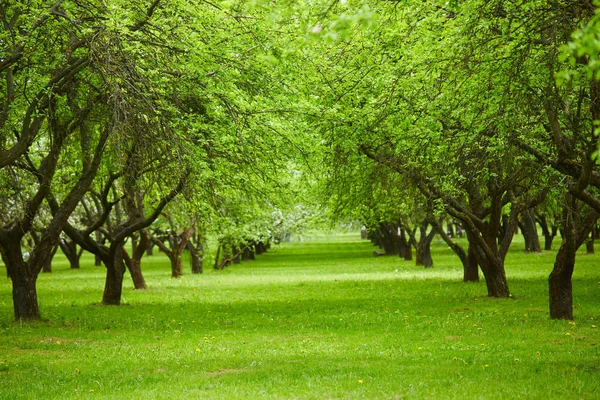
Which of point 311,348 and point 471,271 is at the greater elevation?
point 471,271

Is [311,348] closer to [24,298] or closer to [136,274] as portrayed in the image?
[24,298]

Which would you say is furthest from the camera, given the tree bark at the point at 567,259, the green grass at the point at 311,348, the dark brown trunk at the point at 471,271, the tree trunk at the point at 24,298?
the dark brown trunk at the point at 471,271

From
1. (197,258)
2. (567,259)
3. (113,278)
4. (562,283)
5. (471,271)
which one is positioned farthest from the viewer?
(197,258)

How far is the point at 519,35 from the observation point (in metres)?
11.7

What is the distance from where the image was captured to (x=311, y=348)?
1494 cm

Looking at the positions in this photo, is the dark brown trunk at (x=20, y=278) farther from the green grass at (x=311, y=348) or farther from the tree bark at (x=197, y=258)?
the tree bark at (x=197, y=258)

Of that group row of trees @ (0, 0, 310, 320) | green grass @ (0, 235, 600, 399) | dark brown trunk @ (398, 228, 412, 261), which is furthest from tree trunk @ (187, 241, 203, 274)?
row of trees @ (0, 0, 310, 320)

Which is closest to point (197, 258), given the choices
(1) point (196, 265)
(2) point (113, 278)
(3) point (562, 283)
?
(1) point (196, 265)

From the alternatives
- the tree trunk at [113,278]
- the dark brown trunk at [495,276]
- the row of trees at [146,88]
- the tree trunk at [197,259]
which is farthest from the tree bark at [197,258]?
the row of trees at [146,88]

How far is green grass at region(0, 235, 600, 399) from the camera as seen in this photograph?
10938mm

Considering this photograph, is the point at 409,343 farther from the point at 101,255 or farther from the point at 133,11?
the point at 101,255

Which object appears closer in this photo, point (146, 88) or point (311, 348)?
point (146, 88)

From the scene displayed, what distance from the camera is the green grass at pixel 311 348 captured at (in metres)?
10.9

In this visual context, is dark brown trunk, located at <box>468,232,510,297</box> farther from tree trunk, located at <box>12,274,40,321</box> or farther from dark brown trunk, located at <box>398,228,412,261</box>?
dark brown trunk, located at <box>398,228,412,261</box>
